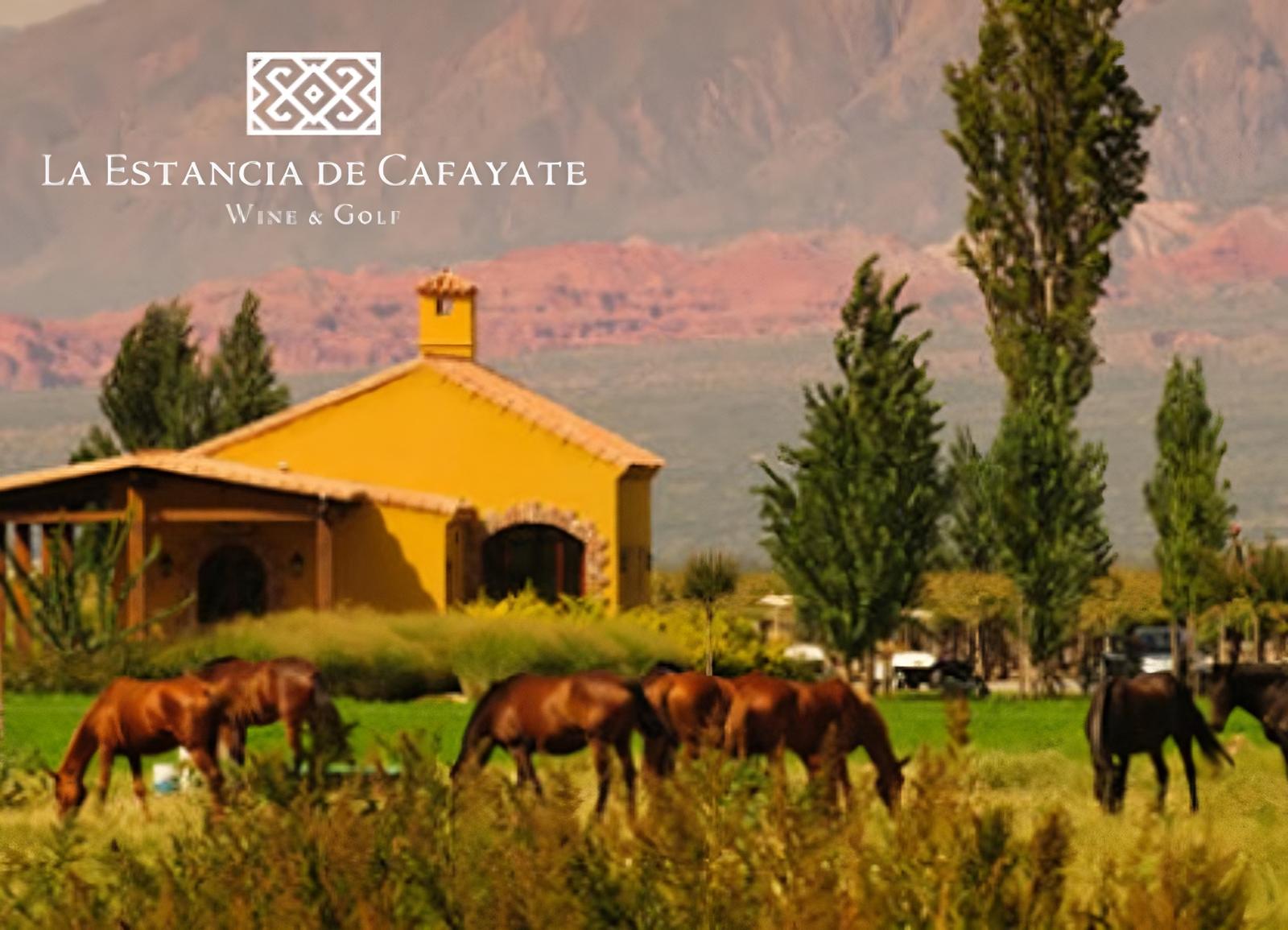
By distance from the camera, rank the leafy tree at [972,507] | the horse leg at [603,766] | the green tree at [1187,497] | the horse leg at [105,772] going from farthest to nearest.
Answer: the green tree at [1187,497], the leafy tree at [972,507], the horse leg at [105,772], the horse leg at [603,766]

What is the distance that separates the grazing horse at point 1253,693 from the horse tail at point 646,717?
5034mm

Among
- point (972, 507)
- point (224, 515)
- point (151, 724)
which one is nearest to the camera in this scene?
point (151, 724)

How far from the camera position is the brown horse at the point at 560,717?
21.8 m

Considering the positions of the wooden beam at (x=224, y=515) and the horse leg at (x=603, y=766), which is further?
the wooden beam at (x=224, y=515)

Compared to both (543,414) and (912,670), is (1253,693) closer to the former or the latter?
(543,414)

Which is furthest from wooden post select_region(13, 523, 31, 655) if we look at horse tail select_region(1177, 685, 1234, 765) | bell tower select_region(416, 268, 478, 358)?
horse tail select_region(1177, 685, 1234, 765)

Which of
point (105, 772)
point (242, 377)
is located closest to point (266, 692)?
point (105, 772)

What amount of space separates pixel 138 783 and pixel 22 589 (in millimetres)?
24361

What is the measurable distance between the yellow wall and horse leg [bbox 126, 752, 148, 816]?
26.4 m

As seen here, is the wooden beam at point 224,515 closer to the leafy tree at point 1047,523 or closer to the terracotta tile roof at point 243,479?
the terracotta tile roof at point 243,479

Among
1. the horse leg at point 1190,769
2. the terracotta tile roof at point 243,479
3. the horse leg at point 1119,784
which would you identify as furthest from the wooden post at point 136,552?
the horse leg at point 1190,769

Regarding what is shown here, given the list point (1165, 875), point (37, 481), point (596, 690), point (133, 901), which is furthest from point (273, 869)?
point (37, 481)

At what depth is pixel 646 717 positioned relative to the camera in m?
21.8

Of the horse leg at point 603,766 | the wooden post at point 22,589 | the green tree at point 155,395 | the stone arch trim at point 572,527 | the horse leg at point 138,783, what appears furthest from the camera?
the green tree at point 155,395
